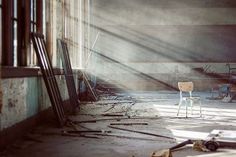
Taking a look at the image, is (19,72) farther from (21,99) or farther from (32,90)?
(32,90)

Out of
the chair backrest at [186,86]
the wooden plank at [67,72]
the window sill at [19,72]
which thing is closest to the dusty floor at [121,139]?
the chair backrest at [186,86]

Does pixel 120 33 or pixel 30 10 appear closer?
pixel 30 10

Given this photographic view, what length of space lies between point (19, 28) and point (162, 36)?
14957 mm

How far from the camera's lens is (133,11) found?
70.3 feet

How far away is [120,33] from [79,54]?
265 inches

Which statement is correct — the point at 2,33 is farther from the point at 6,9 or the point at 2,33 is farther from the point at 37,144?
the point at 37,144

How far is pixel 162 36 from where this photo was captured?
21.2 m

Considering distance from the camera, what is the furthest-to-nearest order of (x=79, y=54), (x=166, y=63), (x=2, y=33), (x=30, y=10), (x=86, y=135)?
(x=166, y=63)
(x=79, y=54)
(x=30, y=10)
(x=86, y=135)
(x=2, y=33)

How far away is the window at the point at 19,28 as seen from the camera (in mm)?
6000

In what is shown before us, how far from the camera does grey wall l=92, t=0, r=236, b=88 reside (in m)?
21.0

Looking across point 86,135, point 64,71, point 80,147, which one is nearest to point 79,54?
point 64,71

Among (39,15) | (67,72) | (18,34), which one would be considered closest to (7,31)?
(18,34)

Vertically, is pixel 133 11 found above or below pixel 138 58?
above

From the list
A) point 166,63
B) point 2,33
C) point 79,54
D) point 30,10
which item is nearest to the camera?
point 2,33
